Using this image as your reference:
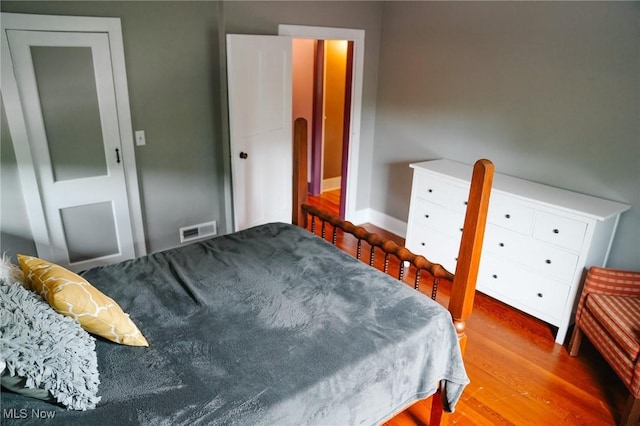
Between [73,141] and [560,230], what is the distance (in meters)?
3.40

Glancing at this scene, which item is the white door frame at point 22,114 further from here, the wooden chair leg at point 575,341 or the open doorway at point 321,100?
the wooden chair leg at point 575,341

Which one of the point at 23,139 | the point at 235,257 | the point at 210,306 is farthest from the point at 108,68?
the point at 210,306

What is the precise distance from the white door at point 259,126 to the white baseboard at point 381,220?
996 millimetres

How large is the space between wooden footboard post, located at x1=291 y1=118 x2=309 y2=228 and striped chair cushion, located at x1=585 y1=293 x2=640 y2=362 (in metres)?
1.83

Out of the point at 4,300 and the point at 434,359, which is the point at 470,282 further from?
the point at 4,300

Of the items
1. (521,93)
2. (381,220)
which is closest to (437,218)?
(521,93)

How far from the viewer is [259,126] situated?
3775 millimetres

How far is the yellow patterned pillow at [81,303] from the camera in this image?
61.2 inches

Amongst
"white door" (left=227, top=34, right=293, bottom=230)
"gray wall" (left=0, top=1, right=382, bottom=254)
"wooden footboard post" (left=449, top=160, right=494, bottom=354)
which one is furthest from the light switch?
"wooden footboard post" (left=449, top=160, right=494, bottom=354)

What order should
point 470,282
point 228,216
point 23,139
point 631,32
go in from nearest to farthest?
point 470,282 → point 631,32 → point 23,139 → point 228,216

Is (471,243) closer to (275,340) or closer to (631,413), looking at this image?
(275,340)

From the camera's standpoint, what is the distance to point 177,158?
3.68 m

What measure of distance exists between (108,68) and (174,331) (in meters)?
2.26

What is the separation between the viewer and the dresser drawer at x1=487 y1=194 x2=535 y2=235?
118 inches
